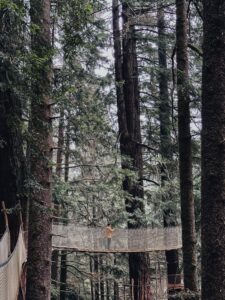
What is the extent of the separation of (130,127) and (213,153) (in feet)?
17.0

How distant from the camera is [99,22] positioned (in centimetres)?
734

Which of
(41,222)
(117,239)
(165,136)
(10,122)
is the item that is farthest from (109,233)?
(10,122)

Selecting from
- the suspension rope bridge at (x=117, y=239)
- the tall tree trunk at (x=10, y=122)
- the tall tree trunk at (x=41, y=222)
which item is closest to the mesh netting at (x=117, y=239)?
the suspension rope bridge at (x=117, y=239)

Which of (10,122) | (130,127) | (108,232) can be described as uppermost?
(130,127)

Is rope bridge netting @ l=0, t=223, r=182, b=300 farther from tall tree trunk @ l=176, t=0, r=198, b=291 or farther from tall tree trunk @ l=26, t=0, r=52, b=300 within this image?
tall tree trunk @ l=176, t=0, r=198, b=291

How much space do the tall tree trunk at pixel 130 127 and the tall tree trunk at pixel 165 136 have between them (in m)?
0.54

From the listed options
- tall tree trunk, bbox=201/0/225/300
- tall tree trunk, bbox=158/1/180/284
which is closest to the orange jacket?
tall tree trunk, bbox=158/1/180/284

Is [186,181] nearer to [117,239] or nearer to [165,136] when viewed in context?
[117,239]

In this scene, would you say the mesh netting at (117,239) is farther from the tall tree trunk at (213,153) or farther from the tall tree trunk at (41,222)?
the tall tree trunk at (213,153)

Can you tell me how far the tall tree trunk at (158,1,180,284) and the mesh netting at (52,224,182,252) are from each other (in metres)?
1.22

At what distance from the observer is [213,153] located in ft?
8.94

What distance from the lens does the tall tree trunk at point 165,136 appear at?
790 centimetres

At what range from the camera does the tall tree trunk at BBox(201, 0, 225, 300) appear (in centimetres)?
262

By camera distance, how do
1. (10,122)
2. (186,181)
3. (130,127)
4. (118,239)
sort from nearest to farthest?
1. (10,122)
2. (186,181)
3. (118,239)
4. (130,127)
